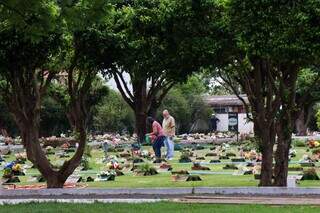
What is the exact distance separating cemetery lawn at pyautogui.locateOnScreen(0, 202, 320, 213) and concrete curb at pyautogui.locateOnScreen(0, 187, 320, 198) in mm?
1838

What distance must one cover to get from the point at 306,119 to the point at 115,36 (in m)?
37.1

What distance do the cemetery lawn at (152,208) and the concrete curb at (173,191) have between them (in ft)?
6.03

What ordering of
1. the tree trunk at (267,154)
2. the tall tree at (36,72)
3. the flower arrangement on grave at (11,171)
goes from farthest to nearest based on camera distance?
the flower arrangement on grave at (11,171) < the tree trunk at (267,154) < the tall tree at (36,72)

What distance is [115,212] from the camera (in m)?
10.1

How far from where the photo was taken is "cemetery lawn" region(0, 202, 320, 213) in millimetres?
10016

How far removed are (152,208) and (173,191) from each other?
2506mm

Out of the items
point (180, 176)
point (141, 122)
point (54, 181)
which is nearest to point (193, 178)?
point (180, 176)

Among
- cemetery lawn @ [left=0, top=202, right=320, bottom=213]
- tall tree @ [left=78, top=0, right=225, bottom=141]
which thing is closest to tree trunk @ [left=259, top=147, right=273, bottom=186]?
tall tree @ [left=78, top=0, right=225, bottom=141]

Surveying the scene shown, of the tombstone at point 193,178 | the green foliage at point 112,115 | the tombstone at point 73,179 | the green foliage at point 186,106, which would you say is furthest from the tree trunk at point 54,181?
the green foliage at point 186,106

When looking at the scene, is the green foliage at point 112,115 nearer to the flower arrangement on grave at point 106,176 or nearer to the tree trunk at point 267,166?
the flower arrangement on grave at point 106,176

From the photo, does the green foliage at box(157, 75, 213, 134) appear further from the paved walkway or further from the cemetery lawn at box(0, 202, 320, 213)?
the cemetery lawn at box(0, 202, 320, 213)

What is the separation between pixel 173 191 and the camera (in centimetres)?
1281

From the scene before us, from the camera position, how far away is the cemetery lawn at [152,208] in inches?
394

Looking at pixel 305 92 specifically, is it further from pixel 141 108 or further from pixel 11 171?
pixel 141 108
